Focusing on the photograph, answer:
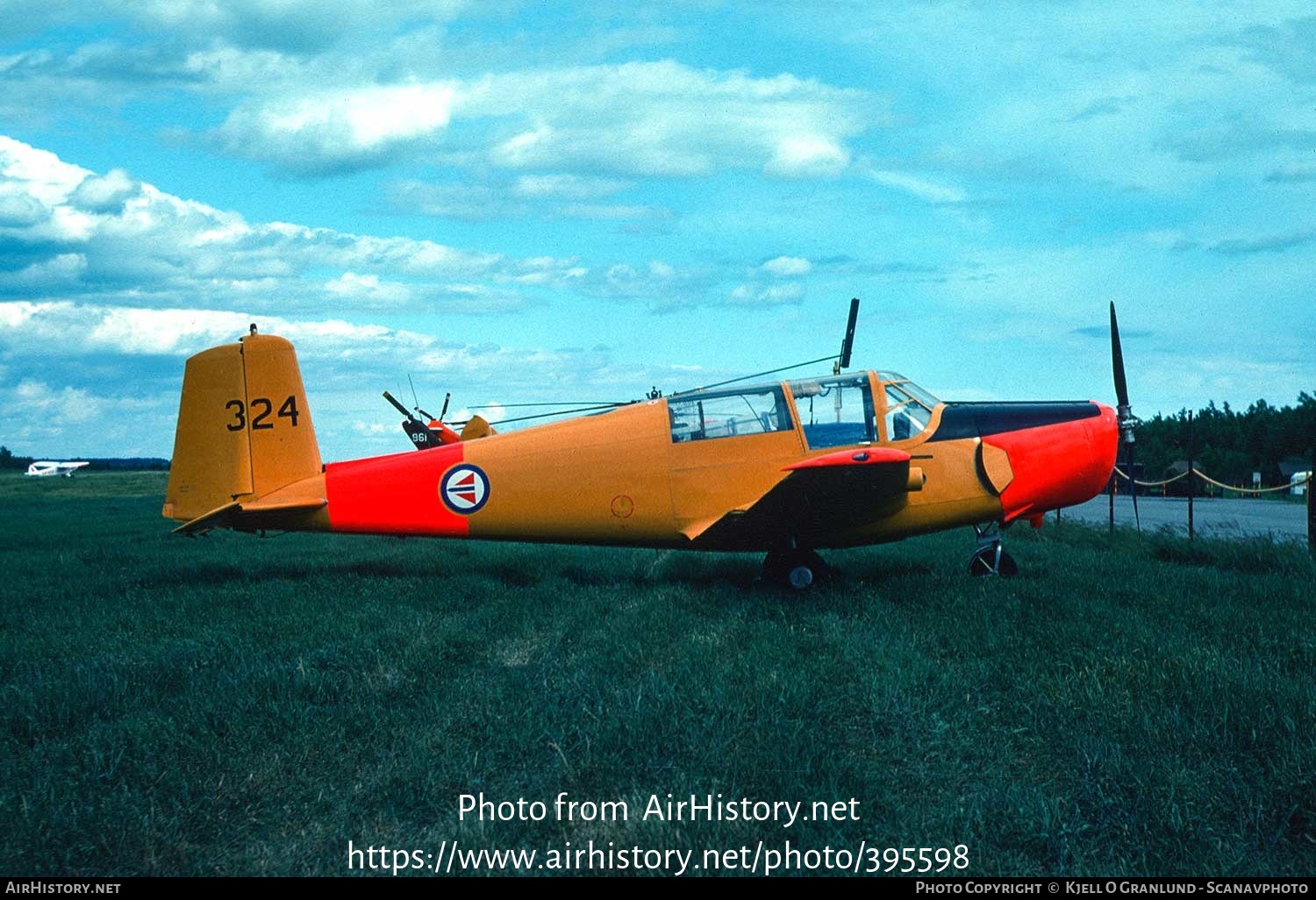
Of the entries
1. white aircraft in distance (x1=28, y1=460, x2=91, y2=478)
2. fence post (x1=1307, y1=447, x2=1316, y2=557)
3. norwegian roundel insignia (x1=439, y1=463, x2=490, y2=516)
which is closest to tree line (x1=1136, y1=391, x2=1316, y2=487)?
fence post (x1=1307, y1=447, x2=1316, y2=557)

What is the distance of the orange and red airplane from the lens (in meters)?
9.63

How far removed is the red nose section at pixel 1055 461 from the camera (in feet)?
32.2

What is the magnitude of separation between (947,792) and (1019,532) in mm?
14743

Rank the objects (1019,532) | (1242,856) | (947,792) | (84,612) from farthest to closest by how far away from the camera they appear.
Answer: (1019,532)
(84,612)
(947,792)
(1242,856)

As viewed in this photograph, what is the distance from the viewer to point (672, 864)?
3.39 metres

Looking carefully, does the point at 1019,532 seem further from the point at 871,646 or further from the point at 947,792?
the point at 947,792

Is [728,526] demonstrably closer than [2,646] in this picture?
No

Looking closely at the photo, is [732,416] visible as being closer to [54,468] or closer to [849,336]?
[849,336]

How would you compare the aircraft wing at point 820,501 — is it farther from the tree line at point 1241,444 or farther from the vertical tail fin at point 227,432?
the tree line at point 1241,444

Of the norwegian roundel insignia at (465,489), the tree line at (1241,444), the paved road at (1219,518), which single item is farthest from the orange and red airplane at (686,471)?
the tree line at (1241,444)

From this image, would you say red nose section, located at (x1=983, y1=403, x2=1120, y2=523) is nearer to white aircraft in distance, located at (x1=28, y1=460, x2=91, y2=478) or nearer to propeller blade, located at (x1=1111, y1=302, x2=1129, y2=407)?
propeller blade, located at (x1=1111, y1=302, x2=1129, y2=407)

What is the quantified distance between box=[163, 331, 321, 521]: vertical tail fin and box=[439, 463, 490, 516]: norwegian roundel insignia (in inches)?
76.8

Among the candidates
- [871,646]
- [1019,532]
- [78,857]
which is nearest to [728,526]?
[871,646]
